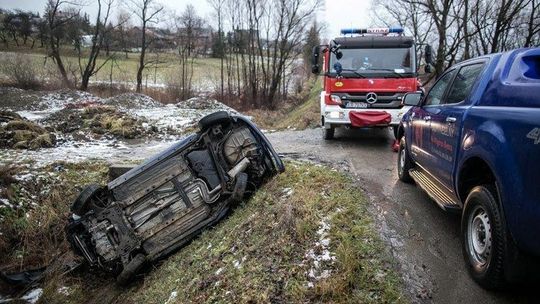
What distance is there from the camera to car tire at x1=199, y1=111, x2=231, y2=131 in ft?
21.2

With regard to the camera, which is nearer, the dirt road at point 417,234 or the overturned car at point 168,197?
the dirt road at point 417,234

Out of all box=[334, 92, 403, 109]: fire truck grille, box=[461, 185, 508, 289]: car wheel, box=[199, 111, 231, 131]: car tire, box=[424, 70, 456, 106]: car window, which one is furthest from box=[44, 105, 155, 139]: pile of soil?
box=[461, 185, 508, 289]: car wheel

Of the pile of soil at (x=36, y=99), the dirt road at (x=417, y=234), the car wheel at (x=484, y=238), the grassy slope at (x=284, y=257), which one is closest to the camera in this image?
the car wheel at (x=484, y=238)

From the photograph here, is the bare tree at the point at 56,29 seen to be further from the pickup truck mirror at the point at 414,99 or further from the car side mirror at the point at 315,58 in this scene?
the pickup truck mirror at the point at 414,99

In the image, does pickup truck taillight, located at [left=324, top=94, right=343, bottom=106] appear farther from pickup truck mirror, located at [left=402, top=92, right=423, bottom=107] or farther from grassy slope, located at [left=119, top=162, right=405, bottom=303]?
pickup truck mirror, located at [left=402, top=92, right=423, bottom=107]

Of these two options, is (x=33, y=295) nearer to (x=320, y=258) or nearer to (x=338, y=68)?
(x=320, y=258)

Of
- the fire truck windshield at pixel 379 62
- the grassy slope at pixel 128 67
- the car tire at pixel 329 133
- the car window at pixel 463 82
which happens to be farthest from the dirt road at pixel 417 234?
the grassy slope at pixel 128 67

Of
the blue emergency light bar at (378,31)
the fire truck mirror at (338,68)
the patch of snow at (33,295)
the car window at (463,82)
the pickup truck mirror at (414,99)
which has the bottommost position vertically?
the patch of snow at (33,295)

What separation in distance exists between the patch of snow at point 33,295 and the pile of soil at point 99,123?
287 inches

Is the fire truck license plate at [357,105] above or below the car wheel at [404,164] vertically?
above

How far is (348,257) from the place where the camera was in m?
3.88

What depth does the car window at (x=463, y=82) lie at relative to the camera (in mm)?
4176

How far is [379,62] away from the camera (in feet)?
30.7

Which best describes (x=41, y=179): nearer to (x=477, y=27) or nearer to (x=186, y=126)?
(x=186, y=126)
